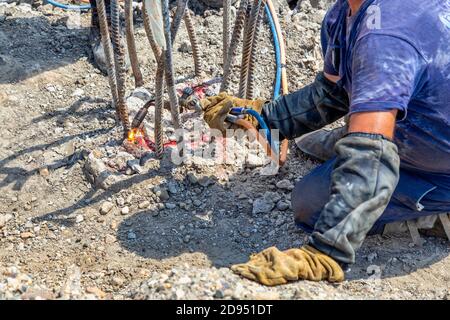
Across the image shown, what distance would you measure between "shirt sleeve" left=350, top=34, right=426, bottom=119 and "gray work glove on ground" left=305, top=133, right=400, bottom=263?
13 centimetres

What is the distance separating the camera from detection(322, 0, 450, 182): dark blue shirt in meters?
2.38

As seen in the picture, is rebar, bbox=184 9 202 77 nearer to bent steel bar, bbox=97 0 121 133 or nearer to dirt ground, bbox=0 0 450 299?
dirt ground, bbox=0 0 450 299

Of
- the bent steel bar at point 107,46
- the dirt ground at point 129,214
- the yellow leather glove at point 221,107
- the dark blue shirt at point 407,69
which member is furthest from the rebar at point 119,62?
the dark blue shirt at point 407,69

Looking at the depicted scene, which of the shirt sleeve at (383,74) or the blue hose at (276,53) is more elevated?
the shirt sleeve at (383,74)

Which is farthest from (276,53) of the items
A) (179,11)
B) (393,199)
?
(393,199)

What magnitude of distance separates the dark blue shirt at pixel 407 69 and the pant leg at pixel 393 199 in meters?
0.08

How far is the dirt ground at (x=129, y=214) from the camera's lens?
2.78m

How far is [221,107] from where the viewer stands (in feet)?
10.9

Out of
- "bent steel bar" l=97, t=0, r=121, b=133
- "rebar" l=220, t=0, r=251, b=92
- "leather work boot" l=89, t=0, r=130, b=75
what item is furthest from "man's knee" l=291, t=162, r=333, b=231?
"leather work boot" l=89, t=0, r=130, b=75

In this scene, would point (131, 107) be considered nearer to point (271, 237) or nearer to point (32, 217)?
point (32, 217)

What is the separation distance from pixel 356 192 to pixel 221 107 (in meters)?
1.15

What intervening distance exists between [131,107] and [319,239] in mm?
1790

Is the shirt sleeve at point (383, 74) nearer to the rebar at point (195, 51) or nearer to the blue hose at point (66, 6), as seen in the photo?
the rebar at point (195, 51)

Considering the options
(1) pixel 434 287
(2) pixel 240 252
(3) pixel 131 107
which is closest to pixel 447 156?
(1) pixel 434 287
